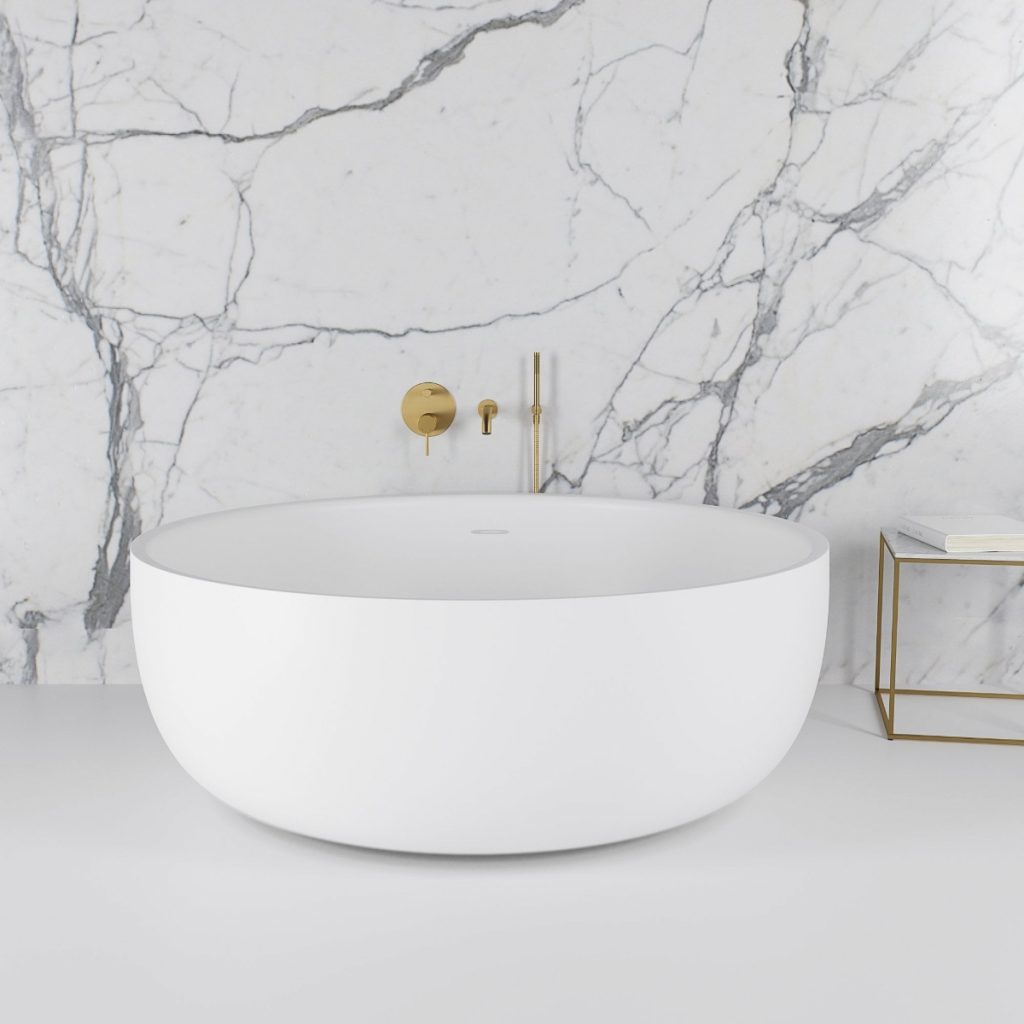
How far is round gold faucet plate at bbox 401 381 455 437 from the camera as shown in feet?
9.56

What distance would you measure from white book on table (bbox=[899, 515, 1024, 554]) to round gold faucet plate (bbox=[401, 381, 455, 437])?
1125mm

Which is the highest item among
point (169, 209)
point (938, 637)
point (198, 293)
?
point (169, 209)

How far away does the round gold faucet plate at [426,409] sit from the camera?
2.91 metres

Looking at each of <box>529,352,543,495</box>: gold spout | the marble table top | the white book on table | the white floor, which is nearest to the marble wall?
<box>529,352,543,495</box>: gold spout

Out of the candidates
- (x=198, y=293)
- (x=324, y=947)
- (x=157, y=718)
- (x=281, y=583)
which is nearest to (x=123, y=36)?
(x=198, y=293)

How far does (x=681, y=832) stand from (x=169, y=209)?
1.91m

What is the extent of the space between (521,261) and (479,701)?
4.93ft

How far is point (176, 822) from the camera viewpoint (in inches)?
83.4

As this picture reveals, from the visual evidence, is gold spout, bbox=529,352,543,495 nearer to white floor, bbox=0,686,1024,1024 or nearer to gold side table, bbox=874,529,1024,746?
gold side table, bbox=874,529,1024,746

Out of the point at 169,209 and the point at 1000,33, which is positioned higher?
the point at 1000,33

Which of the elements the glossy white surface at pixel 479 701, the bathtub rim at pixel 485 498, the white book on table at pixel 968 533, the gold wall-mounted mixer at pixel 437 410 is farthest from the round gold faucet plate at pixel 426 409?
the white book on table at pixel 968 533

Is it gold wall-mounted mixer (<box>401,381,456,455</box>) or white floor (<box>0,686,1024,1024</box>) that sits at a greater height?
gold wall-mounted mixer (<box>401,381,456,455</box>)

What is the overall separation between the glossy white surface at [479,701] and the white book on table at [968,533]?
0.64 metres

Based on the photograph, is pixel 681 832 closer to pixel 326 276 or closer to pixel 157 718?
pixel 157 718
